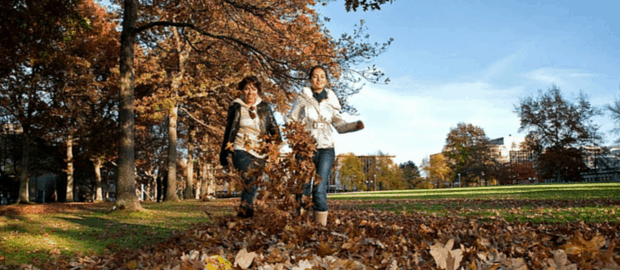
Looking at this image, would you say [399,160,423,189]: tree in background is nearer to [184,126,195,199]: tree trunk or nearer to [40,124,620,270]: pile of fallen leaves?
[184,126,195,199]: tree trunk

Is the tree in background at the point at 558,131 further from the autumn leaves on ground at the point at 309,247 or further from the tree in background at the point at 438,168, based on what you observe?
the autumn leaves on ground at the point at 309,247

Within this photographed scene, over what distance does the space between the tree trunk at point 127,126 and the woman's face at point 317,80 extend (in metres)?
7.03

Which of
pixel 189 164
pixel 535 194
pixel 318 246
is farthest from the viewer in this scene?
pixel 189 164

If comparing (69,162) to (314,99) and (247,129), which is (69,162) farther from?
(314,99)

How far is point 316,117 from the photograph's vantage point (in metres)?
5.31

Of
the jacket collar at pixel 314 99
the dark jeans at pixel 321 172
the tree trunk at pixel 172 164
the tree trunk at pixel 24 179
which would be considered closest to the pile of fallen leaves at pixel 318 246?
the dark jeans at pixel 321 172

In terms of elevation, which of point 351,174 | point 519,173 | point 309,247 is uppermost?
point 309,247

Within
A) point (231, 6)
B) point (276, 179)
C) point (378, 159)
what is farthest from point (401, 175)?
point (276, 179)

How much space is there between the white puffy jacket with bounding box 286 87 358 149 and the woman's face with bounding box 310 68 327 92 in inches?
4.1

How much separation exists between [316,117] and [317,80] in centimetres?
48

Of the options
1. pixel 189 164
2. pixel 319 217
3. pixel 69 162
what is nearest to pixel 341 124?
pixel 319 217

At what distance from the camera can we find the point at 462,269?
2.71 m

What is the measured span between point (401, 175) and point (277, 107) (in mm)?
69818

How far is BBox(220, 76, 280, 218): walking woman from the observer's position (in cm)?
535
